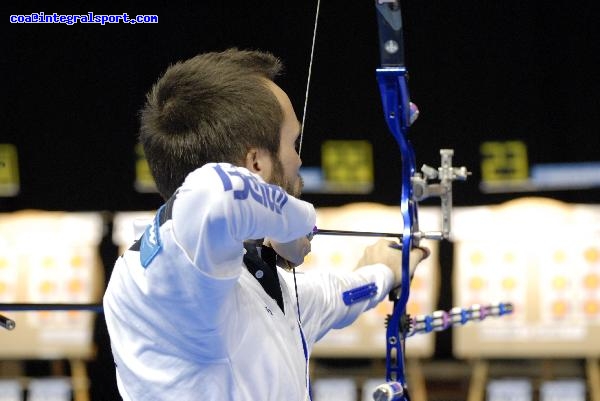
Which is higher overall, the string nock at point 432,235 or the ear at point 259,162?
the ear at point 259,162

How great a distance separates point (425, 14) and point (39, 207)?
1.69 meters

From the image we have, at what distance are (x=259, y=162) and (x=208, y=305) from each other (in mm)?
267

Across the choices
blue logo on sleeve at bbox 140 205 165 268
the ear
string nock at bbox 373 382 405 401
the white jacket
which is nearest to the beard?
the ear

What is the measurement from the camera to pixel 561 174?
151 inches

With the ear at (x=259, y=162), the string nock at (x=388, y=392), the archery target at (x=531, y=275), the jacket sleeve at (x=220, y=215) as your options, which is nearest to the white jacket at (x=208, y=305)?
the jacket sleeve at (x=220, y=215)

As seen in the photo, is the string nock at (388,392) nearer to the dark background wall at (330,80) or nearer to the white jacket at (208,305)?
the white jacket at (208,305)

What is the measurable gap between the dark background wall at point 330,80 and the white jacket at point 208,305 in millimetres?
2387

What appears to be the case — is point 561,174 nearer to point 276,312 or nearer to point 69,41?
point 69,41

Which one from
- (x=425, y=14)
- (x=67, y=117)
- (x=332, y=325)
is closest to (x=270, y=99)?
(x=332, y=325)

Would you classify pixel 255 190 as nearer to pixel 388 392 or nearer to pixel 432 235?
pixel 388 392

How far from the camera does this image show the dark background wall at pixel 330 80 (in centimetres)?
379

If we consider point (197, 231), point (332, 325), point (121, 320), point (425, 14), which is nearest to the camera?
point (197, 231)

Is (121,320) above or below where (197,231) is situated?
below

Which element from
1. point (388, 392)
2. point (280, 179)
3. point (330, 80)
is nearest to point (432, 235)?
point (388, 392)
